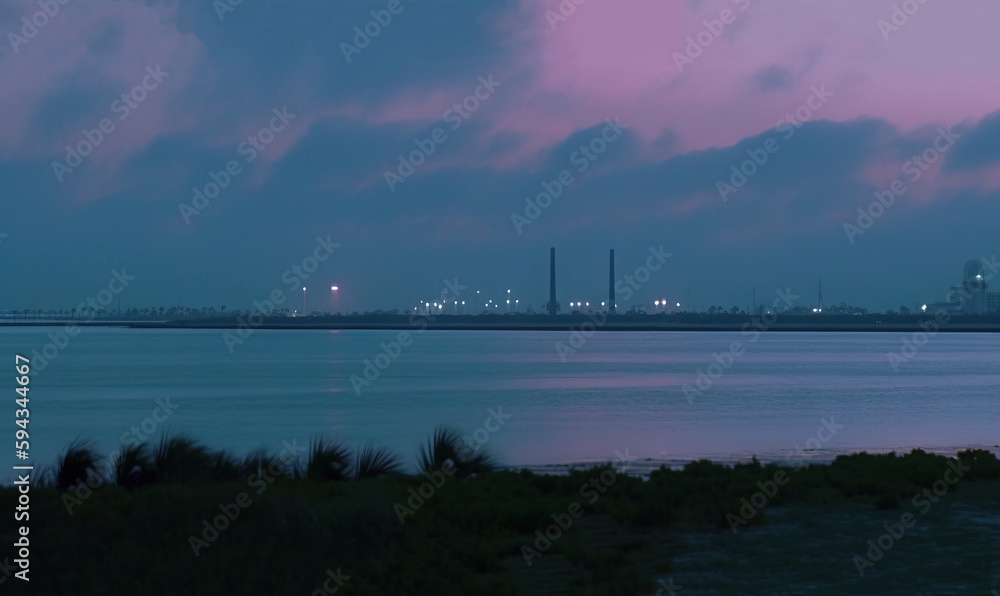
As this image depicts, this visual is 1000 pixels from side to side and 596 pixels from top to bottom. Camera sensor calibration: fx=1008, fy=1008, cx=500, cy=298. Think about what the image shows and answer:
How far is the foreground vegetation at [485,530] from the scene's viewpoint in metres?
7.70

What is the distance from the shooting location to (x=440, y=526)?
31.5ft

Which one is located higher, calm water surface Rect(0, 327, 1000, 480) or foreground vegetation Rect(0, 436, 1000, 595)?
calm water surface Rect(0, 327, 1000, 480)

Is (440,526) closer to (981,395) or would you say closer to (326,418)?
(326,418)

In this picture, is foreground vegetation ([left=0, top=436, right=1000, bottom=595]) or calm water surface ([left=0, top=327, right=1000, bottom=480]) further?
calm water surface ([left=0, top=327, right=1000, bottom=480])

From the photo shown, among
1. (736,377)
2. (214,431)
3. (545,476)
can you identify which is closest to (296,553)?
(545,476)

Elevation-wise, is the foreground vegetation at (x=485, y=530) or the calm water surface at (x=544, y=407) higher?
the calm water surface at (x=544, y=407)

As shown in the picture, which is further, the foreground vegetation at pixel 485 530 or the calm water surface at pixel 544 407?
the calm water surface at pixel 544 407

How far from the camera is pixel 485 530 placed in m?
9.55

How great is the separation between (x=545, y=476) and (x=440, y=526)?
137 inches

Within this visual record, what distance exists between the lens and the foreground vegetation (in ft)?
25.3

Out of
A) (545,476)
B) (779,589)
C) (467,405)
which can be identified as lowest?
(779,589)

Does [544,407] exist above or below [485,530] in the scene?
above

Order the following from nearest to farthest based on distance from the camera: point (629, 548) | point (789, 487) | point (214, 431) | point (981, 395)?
point (629, 548) < point (789, 487) < point (214, 431) < point (981, 395)

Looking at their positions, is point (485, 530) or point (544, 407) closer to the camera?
point (485, 530)
